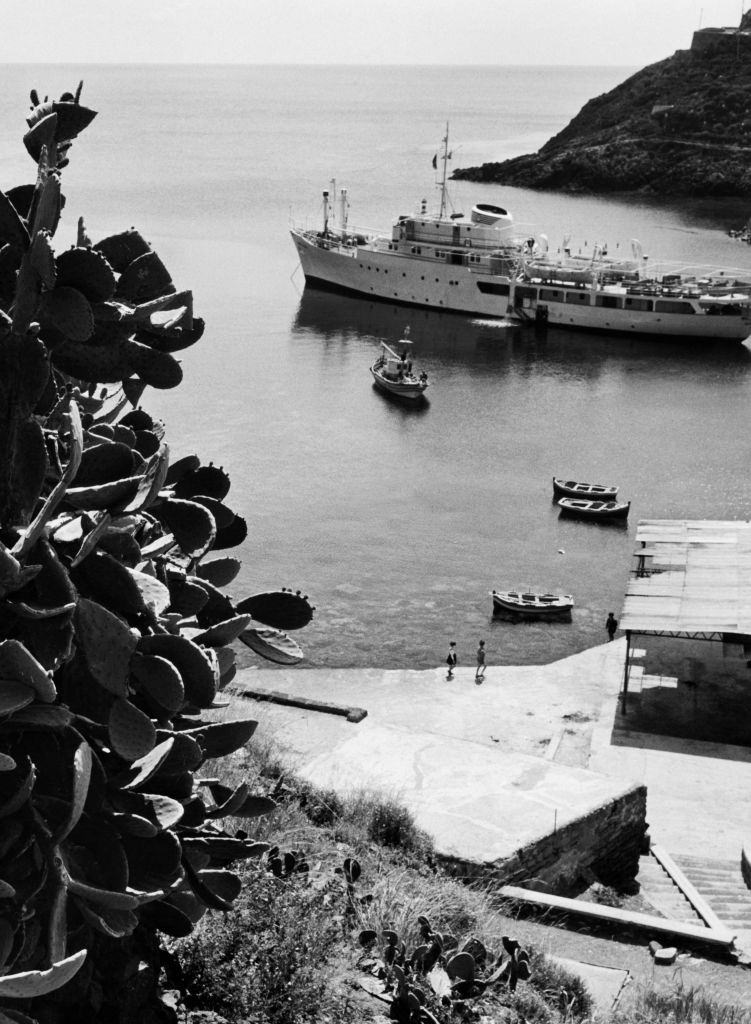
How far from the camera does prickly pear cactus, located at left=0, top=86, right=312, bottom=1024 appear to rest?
500cm

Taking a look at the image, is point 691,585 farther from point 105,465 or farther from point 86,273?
point 86,273

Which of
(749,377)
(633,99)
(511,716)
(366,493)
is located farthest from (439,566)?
(633,99)

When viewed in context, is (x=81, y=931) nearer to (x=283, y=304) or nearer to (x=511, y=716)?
(x=511, y=716)

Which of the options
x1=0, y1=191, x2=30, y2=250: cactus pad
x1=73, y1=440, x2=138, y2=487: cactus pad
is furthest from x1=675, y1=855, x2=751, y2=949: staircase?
x1=0, y1=191, x2=30, y2=250: cactus pad

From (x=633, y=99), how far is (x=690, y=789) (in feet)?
474

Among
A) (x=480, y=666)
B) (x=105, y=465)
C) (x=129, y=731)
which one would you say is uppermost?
(x=105, y=465)

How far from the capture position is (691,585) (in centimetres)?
2516

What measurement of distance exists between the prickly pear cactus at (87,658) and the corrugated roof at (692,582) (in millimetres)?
18348

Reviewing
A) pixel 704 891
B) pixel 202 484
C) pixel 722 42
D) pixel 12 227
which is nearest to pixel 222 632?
pixel 202 484

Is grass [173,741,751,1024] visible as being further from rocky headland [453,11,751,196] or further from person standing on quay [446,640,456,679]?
rocky headland [453,11,751,196]

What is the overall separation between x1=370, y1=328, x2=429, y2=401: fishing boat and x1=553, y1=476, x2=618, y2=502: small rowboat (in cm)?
1443

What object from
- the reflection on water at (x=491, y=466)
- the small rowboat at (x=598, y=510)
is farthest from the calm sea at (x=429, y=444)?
the small rowboat at (x=598, y=510)

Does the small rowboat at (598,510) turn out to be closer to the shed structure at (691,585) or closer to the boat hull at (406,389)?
the shed structure at (691,585)

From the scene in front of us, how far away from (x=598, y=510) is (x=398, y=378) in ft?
61.4
